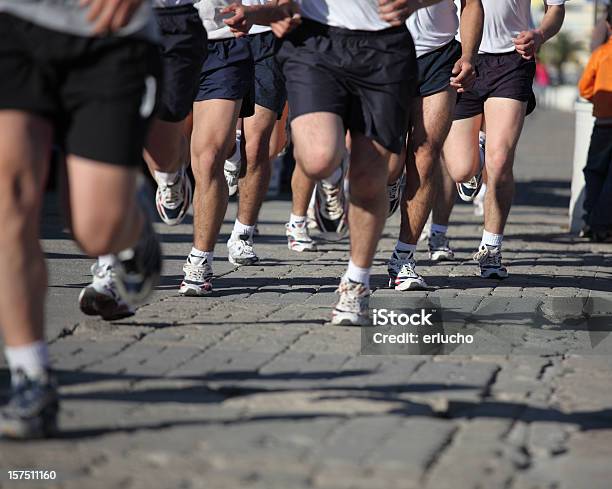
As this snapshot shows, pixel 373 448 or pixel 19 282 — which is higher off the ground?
pixel 19 282

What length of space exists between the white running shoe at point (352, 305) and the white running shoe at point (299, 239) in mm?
3549

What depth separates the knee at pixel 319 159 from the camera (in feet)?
19.4

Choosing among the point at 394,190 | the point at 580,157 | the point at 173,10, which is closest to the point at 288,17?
the point at 173,10

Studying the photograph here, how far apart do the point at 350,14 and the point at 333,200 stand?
34.9 inches

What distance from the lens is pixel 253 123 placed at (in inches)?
357

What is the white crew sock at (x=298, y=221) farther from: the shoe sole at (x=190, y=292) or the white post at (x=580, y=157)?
A: the white post at (x=580, y=157)

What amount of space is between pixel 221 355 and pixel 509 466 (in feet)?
5.90

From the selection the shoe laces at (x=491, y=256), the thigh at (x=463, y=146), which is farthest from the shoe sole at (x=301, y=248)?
the shoe laces at (x=491, y=256)

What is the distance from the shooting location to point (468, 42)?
25.2 ft

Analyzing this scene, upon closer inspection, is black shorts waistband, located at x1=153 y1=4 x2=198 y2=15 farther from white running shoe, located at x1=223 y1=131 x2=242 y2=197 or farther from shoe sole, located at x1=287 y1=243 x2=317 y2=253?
shoe sole, located at x1=287 y1=243 x2=317 y2=253

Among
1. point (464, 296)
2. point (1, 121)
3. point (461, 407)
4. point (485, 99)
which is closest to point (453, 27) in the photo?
point (485, 99)

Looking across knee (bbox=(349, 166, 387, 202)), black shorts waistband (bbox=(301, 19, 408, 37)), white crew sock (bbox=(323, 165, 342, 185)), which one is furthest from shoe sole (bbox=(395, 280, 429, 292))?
black shorts waistband (bbox=(301, 19, 408, 37))

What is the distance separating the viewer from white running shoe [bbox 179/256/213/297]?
23.5ft

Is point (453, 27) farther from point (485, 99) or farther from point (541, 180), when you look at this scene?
point (541, 180)
